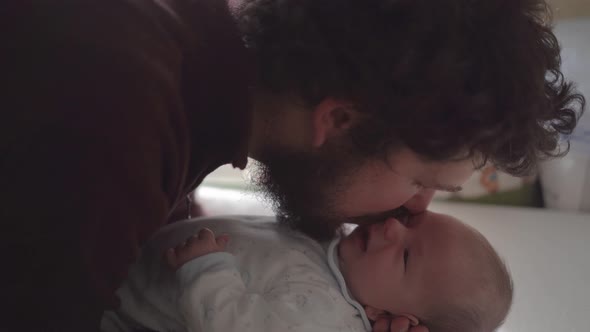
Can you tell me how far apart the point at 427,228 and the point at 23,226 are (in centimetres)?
51

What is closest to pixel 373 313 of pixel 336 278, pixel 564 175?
pixel 336 278

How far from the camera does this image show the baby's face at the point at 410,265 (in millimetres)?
787

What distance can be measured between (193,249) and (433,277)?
309mm

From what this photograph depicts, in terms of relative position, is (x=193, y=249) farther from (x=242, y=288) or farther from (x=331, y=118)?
(x=331, y=118)

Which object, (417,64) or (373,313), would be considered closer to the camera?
(417,64)

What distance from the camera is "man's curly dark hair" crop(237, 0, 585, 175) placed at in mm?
642

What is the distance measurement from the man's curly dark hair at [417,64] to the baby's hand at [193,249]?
0.22m

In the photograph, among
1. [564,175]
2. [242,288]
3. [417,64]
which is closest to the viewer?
[417,64]

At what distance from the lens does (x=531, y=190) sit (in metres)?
1.51

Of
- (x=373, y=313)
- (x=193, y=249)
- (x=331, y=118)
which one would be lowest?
Result: (x=373, y=313)

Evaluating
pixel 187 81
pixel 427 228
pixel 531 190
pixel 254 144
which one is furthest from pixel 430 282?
pixel 531 190

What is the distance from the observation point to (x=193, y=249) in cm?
76

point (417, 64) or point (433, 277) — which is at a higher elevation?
point (417, 64)

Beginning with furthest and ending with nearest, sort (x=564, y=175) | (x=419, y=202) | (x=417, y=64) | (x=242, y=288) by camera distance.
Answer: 1. (x=564, y=175)
2. (x=419, y=202)
3. (x=242, y=288)
4. (x=417, y=64)
